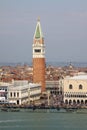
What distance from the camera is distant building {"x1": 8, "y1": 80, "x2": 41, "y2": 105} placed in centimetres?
2884

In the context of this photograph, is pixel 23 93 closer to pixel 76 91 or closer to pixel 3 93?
pixel 3 93

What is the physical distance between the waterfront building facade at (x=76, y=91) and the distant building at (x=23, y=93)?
1.89m

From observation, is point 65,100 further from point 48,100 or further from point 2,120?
point 2,120

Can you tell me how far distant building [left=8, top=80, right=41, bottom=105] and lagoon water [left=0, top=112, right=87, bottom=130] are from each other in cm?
354

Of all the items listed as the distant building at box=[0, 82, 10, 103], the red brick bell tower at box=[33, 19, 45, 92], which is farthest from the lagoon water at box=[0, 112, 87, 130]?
the red brick bell tower at box=[33, 19, 45, 92]

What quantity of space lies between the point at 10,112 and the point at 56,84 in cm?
936

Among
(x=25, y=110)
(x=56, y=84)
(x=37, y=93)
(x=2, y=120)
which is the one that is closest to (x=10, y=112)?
(x=25, y=110)

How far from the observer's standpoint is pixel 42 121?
74.0ft

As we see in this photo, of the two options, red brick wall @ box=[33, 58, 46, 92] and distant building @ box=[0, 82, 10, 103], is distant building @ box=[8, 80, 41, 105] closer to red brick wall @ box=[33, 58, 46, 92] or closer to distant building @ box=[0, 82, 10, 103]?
distant building @ box=[0, 82, 10, 103]

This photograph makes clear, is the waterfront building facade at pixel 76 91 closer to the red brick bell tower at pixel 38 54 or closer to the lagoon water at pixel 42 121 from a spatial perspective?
the red brick bell tower at pixel 38 54

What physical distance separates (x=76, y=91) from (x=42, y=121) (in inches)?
248

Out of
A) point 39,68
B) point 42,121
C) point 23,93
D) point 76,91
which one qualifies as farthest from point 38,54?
point 42,121

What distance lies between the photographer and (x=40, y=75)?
31.3 meters

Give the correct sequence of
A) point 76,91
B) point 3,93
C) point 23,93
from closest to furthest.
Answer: point 76,91
point 3,93
point 23,93
